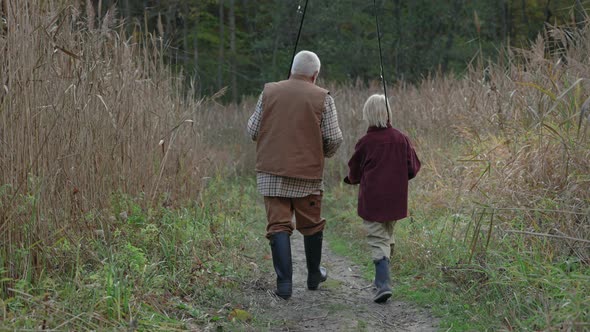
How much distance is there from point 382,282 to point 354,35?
2542cm

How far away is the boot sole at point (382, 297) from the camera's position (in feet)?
18.5

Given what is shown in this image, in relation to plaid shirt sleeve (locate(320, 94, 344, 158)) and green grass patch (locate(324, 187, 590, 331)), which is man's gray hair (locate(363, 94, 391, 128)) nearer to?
plaid shirt sleeve (locate(320, 94, 344, 158))

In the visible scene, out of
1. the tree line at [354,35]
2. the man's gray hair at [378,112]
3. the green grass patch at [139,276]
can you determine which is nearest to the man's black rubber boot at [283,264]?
the green grass patch at [139,276]

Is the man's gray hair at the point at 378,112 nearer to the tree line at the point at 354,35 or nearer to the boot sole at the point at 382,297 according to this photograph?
the boot sole at the point at 382,297

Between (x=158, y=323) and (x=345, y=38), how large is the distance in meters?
26.6

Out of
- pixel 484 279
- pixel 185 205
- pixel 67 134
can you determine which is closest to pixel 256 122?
pixel 67 134

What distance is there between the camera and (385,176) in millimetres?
5934

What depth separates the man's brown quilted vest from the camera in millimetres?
5730

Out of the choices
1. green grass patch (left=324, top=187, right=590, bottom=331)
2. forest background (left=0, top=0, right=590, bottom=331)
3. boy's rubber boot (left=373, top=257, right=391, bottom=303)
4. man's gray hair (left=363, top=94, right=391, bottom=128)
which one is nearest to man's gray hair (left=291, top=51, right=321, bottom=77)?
man's gray hair (left=363, top=94, right=391, bottom=128)

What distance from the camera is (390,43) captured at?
103ft

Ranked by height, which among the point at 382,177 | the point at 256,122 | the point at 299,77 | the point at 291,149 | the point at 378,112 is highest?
the point at 299,77

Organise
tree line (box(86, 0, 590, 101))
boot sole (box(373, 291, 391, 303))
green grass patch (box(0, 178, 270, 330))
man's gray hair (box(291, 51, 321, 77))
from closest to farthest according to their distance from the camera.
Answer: green grass patch (box(0, 178, 270, 330)) < boot sole (box(373, 291, 391, 303)) < man's gray hair (box(291, 51, 321, 77)) < tree line (box(86, 0, 590, 101))

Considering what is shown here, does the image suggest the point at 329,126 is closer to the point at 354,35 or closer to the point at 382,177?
the point at 382,177

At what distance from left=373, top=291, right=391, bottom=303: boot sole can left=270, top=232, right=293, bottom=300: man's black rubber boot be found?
0.67 meters
